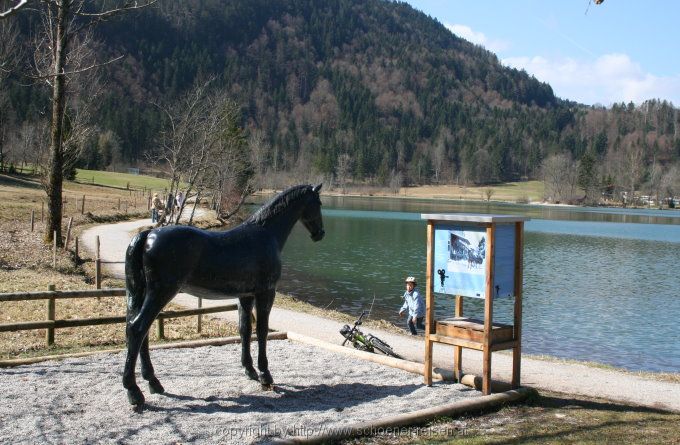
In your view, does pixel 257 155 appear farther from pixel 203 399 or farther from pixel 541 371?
pixel 203 399

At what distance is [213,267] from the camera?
873cm

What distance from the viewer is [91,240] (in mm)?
29609

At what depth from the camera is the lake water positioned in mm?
19297

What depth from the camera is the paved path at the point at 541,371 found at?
1042 cm

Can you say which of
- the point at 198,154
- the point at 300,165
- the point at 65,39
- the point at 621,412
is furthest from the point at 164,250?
the point at 300,165

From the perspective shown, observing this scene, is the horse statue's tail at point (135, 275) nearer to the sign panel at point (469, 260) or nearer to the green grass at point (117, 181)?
the sign panel at point (469, 260)

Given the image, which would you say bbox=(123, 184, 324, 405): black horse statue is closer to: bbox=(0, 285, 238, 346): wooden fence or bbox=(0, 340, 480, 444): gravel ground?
bbox=(0, 340, 480, 444): gravel ground

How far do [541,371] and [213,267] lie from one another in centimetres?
652

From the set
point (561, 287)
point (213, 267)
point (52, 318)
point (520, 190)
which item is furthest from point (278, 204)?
point (520, 190)

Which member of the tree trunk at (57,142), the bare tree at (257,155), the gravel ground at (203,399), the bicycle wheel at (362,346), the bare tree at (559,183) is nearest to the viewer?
the gravel ground at (203,399)

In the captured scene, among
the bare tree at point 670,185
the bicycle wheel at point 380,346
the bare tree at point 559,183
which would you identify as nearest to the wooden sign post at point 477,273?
the bicycle wheel at point 380,346

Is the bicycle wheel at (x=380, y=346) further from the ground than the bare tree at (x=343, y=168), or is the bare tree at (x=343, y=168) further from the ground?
the bare tree at (x=343, y=168)

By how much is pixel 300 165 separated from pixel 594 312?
161 m

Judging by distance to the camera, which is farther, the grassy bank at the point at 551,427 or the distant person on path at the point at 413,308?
the distant person on path at the point at 413,308
